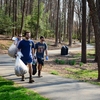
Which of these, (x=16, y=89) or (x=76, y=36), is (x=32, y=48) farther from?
(x=76, y=36)

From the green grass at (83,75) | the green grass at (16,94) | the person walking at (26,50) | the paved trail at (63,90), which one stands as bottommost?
the green grass at (83,75)

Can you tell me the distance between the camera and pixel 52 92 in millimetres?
7953

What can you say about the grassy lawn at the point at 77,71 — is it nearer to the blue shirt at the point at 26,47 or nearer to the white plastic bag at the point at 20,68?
the blue shirt at the point at 26,47

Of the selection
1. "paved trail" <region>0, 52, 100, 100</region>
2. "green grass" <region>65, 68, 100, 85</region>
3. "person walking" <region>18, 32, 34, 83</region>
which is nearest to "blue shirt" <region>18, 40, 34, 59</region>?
"person walking" <region>18, 32, 34, 83</region>

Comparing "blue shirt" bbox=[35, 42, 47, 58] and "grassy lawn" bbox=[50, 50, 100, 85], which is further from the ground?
"blue shirt" bbox=[35, 42, 47, 58]

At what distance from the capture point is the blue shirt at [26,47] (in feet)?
30.6

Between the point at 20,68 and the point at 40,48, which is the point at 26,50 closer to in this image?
the point at 20,68

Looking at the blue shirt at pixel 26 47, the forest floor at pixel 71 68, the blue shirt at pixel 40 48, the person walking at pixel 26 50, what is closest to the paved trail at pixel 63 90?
the person walking at pixel 26 50

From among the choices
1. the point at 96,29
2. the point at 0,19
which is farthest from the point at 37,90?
the point at 0,19

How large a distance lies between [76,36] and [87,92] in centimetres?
5711

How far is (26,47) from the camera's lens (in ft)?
30.7

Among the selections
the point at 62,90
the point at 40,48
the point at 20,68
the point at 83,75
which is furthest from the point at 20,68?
the point at 83,75

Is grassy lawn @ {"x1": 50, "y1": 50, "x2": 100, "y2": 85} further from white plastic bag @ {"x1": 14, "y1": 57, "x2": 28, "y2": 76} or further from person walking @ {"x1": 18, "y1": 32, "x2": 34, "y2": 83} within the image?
white plastic bag @ {"x1": 14, "y1": 57, "x2": 28, "y2": 76}

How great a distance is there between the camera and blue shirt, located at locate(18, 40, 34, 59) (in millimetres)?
9336
